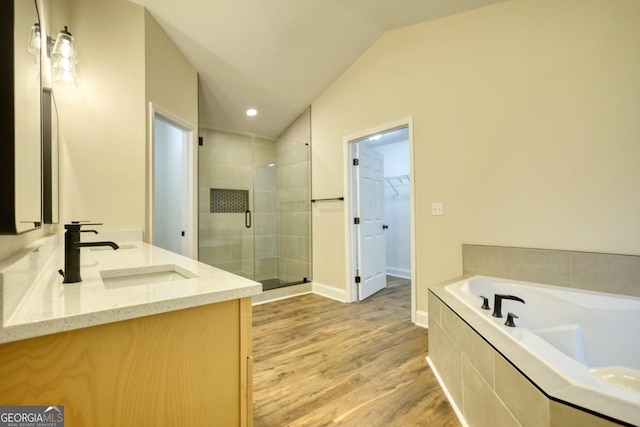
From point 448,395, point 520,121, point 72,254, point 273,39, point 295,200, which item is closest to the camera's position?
point 72,254

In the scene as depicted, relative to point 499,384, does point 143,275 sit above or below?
above

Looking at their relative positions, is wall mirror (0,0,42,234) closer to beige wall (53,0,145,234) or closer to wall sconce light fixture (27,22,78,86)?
wall sconce light fixture (27,22,78,86)

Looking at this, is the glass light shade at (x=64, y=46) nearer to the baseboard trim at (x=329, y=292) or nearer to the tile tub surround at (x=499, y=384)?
the tile tub surround at (x=499, y=384)

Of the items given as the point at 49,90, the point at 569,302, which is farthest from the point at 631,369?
the point at 49,90

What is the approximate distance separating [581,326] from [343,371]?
1.50m

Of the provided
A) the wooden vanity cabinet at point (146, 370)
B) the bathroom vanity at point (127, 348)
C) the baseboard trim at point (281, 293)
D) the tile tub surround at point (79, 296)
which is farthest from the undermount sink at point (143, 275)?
the baseboard trim at point (281, 293)

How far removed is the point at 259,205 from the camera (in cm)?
413

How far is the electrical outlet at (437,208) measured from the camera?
→ 2531mm

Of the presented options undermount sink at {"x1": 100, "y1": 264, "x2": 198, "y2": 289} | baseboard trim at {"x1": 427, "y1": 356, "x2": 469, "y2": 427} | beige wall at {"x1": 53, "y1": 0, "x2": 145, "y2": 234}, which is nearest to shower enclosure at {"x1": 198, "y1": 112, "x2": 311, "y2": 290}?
beige wall at {"x1": 53, "y1": 0, "x2": 145, "y2": 234}

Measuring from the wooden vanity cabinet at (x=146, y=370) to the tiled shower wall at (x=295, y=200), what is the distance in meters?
3.05

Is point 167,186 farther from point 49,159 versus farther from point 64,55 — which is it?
point 64,55

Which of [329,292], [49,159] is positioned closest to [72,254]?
[49,159]

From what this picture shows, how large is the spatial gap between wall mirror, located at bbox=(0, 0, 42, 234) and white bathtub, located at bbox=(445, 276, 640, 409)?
1.70 m

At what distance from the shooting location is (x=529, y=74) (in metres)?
2.06
